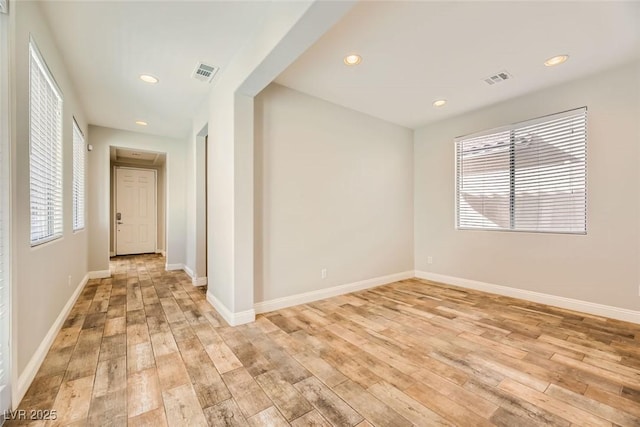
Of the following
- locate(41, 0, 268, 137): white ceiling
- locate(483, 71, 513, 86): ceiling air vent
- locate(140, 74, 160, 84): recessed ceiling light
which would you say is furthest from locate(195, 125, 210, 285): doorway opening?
locate(483, 71, 513, 86): ceiling air vent

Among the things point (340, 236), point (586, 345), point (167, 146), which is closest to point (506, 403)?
point (586, 345)

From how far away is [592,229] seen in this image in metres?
2.96

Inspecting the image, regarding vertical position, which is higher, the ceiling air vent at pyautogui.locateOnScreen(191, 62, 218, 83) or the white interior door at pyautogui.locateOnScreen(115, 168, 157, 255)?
the ceiling air vent at pyautogui.locateOnScreen(191, 62, 218, 83)

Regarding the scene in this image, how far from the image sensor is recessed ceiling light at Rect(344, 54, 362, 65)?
101 inches

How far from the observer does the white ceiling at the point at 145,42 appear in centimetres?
200

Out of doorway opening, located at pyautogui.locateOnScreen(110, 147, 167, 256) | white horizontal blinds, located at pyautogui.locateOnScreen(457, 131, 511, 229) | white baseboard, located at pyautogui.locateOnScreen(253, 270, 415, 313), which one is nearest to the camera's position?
white baseboard, located at pyautogui.locateOnScreen(253, 270, 415, 313)

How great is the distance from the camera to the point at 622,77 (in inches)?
109

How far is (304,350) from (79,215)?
12.7 feet

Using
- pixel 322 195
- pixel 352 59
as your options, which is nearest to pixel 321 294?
pixel 322 195

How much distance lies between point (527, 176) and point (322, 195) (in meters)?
2.69

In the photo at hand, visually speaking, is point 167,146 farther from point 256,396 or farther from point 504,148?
point 504,148

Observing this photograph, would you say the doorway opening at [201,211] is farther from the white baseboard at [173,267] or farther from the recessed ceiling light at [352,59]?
the recessed ceiling light at [352,59]

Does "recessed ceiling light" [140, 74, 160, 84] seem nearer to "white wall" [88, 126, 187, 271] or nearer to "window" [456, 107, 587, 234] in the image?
"white wall" [88, 126, 187, 271]

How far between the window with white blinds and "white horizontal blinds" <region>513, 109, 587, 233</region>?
16.3 ft
